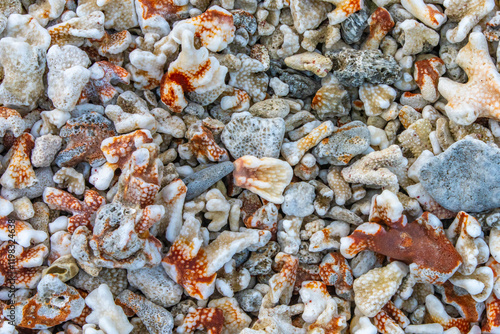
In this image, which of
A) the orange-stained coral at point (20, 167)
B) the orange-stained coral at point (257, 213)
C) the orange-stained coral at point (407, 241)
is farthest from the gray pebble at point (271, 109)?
the orange-stained coral at point (20, 167)

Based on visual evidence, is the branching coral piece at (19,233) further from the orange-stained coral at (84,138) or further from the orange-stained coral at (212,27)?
the orange-stained coral at (212,27)

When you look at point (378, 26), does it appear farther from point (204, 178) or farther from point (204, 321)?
point (204, 321)

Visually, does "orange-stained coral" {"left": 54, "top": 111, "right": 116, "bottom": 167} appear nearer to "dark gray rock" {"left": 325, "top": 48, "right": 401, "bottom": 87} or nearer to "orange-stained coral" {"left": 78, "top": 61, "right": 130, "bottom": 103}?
"orange-stained coral" {"left": 78, "top": 61, "right": 130, "bottom": 103}

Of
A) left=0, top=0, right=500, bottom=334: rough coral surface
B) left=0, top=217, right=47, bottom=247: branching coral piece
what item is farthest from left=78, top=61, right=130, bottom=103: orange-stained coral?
left=0, top=217, right=47, bottom=247: branching coral piece

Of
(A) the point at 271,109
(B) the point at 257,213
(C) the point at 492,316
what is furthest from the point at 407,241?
(A) the point at 271,109

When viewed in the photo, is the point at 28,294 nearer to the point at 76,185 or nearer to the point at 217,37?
the point at 76,185

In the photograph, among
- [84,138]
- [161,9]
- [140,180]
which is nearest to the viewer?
[140,180]

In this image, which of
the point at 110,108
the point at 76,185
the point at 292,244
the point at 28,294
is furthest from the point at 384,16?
the point at 28,294
